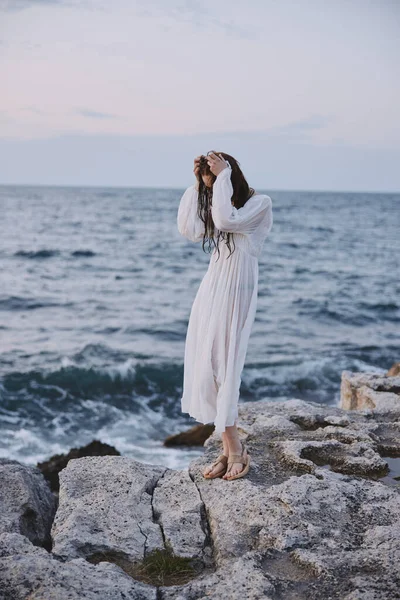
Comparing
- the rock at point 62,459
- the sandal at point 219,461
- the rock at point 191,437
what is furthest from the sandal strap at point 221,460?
the rock at point 191,437

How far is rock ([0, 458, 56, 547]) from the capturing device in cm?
359

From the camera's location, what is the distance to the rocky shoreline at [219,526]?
9.46 feet

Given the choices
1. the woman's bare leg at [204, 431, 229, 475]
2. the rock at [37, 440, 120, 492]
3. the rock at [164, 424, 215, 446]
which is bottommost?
the rock at [164, 424, 215, 446]

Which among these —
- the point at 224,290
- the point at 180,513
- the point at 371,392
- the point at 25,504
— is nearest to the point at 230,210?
the point at 224,290

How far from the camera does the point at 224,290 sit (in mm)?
4000


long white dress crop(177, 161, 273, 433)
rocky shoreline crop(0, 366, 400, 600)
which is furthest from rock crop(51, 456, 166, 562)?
long white dress crop(177, 161, 273, 433)

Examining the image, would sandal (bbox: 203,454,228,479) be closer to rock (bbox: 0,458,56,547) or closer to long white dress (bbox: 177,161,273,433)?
long white dress (bbox: 177,161,273,433)

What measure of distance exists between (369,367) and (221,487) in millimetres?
8662

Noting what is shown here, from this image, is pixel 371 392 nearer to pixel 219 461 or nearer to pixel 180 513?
pixel 219 461

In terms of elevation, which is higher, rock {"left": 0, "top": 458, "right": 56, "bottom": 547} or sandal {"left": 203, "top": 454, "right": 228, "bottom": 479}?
sandal {"left": 203, "top": 454, "right": 228, "bottom": 479}

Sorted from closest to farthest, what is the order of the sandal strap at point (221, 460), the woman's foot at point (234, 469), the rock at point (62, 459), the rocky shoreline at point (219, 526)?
the rocky shoreline at point (219, 526), the woman's foot at point (234, 469), the sandal strap at point (221, 460), the rock at point (62, 459)

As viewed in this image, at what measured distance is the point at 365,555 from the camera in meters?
3.16

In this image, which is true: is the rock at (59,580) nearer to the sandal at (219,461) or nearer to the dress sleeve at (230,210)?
the sandal at (219,461)

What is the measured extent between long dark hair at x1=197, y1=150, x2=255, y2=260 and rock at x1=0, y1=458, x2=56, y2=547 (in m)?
2.06
